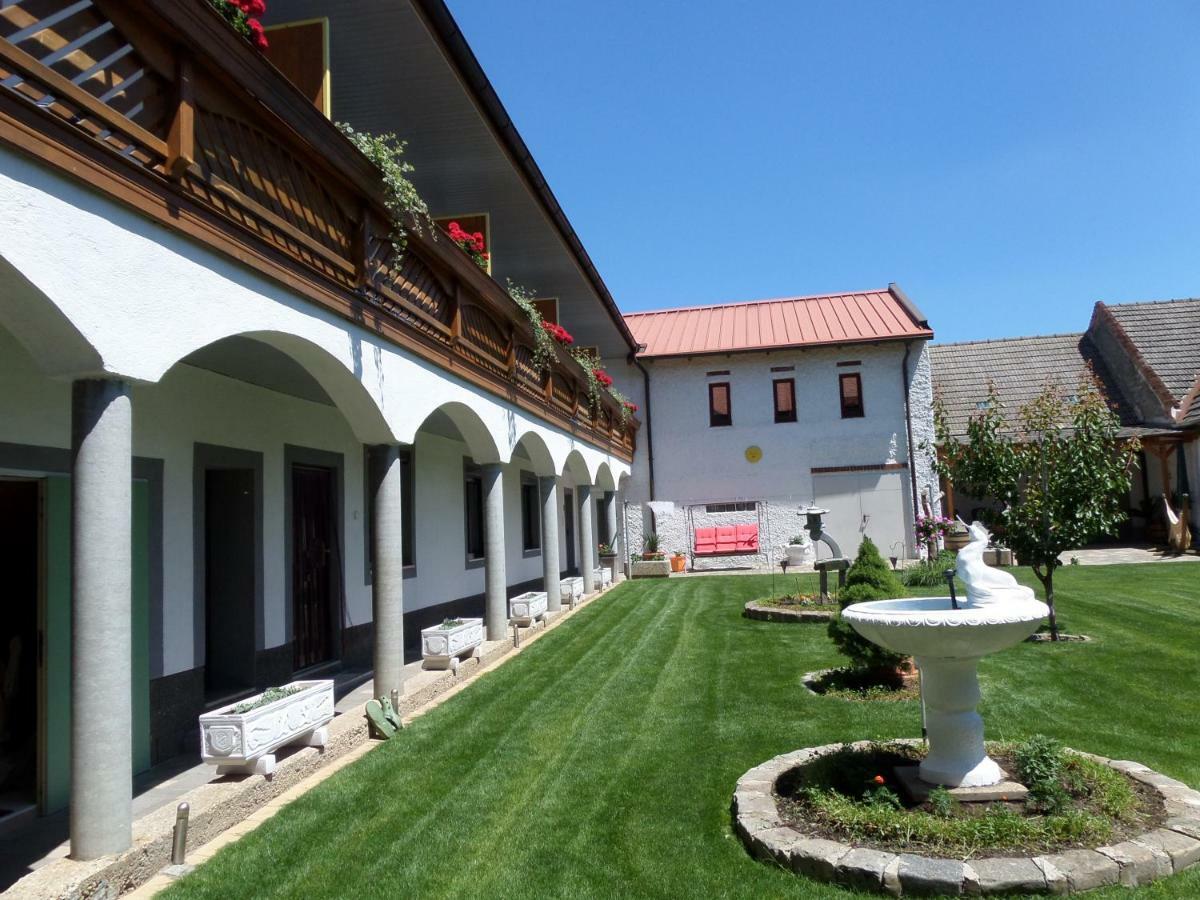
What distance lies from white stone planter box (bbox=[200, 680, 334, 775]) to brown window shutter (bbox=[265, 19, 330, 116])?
4403 millimetres

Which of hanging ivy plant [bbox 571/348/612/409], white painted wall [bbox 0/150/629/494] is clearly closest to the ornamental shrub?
white painted wall [bbox 0/150/629/494]

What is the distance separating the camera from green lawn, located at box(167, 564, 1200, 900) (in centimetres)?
417

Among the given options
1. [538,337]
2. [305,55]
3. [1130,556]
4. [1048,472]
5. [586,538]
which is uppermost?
[305,55]

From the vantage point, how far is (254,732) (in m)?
5.28

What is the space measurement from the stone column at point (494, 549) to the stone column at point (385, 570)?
109 inches

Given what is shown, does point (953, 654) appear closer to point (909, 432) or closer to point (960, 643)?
point (960, 643)

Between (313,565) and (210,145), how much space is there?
5.78m

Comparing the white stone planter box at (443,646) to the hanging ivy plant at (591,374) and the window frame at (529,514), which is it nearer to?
the hanging ivy plant at (591,374)

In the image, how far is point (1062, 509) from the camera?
31.9 feet

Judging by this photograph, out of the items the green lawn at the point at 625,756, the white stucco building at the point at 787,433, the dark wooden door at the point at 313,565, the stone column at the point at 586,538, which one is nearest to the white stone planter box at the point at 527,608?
the green lawn at the point at 625,756

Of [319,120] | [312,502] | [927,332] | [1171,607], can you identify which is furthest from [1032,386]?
[319,120]

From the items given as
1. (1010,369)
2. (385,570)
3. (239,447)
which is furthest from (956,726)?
(1010,369)

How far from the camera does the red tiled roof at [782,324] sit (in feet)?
79.0

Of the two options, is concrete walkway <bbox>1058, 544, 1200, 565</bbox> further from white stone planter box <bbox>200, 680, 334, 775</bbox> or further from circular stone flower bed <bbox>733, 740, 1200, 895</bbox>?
white stone planter box <bbox>200, 680, 334, 775</bbox>
